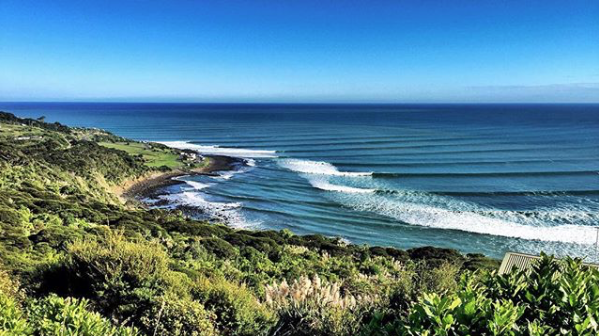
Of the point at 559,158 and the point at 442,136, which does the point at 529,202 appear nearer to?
the point at 559,158

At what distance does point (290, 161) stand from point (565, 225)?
107ft

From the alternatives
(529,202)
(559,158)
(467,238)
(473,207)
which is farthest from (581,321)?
(559,158)

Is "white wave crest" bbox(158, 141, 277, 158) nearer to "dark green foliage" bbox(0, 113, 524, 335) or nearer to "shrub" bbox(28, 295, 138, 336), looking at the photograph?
"dark green foliage" bbox(0, 113, 524, 335)

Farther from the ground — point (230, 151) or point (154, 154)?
point (154, 154)

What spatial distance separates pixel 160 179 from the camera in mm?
45094

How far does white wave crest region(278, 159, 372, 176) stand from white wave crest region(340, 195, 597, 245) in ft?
33.9

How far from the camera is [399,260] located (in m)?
19.8

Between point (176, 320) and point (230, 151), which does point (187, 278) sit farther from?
point (230, 151)

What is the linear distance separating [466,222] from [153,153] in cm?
4205

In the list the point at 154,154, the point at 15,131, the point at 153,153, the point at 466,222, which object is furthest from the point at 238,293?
the point at 15,131

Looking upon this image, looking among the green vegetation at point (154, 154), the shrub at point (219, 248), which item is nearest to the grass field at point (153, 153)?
the green vegetation at point (154, 154)

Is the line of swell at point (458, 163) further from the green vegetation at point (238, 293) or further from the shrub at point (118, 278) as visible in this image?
the shrub at point (118, 278)

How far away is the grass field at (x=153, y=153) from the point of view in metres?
50.4

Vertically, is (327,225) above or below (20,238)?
below
